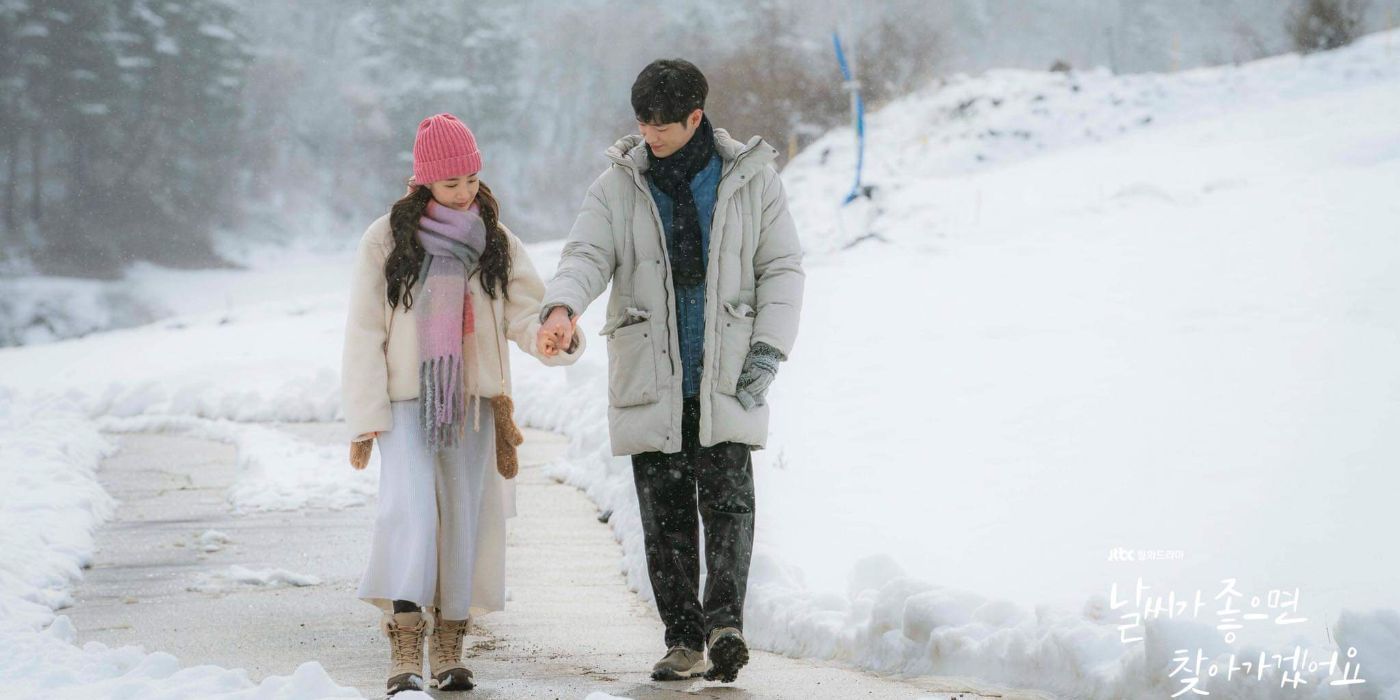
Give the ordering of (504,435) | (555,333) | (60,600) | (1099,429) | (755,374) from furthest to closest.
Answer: (1099,429)
(60,600)
(504,435)
(755,374)
(555,333)

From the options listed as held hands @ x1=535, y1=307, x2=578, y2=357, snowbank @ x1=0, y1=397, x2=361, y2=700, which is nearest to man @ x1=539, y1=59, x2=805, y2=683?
held hands @ x1=535, y1=307, x2=578, y2=357

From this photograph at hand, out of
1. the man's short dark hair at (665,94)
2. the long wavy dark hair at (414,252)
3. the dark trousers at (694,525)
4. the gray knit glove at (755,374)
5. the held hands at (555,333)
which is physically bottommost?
the dark trousers at (694,525)

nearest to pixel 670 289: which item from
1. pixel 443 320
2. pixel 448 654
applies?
pixel 443 320

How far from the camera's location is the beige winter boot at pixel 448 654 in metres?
4.24

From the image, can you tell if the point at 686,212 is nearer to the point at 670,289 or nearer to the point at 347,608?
the point at 670,289

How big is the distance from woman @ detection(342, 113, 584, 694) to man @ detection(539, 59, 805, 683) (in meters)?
0.28

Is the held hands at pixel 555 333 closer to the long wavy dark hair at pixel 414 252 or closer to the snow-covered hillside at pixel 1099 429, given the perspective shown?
the long wavy dark hair at pixel 414 252

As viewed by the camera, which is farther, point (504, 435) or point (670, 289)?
point (504, 435)

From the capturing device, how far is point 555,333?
415 cm

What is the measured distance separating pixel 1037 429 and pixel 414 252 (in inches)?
194

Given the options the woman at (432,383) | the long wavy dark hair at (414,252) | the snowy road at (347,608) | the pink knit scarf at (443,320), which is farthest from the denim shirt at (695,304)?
the snowy road at (347,608)

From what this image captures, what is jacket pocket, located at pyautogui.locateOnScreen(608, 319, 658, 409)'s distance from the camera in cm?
438

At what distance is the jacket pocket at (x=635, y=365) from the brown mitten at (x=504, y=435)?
36cm

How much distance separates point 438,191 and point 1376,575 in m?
3.41
